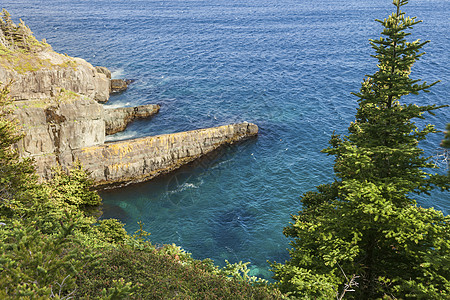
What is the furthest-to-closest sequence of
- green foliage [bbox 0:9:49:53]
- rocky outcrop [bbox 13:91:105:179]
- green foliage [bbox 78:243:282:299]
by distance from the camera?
1. green foliage [bbox 0:9:49:53]
2. rocky outcrop [bbox 13:91:105:179]
3. green foliage [bbox 78:243:282:299]

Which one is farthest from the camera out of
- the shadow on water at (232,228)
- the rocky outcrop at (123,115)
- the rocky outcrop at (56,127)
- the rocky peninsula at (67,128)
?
the rocky outcrop at (123,115)

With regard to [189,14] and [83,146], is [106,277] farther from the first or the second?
[189,14]

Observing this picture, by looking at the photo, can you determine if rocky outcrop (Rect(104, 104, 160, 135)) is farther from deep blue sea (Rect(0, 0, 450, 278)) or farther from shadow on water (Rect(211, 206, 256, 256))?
shadow on water (Rect(211, 206, 256, 256))

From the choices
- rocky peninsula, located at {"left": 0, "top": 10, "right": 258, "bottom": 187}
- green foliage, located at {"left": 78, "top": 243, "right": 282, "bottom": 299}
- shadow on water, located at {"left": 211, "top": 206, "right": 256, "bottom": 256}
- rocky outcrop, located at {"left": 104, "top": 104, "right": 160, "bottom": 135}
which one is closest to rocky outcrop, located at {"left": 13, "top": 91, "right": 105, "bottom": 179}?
rocky peninsula, located at {"left": 0, "top": 10, "right": 258, "bottom": 187}

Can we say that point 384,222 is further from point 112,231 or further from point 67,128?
point 67,128

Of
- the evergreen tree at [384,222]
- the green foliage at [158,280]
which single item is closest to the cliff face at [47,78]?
the green foliage at [158,280]

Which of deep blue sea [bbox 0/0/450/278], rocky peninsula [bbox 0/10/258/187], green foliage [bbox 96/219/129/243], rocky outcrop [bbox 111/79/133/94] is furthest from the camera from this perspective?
rocky outcrop [bbox 111/79/133/94]

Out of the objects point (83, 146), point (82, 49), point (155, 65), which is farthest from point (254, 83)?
point (82, 49)

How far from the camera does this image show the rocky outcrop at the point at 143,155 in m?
46.7

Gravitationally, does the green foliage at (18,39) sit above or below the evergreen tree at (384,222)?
above

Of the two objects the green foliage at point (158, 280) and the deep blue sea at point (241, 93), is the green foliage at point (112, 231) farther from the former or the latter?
the green foliage at point (158, 280)

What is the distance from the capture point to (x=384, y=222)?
16.9m

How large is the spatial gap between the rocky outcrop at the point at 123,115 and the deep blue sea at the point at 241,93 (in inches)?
84.8

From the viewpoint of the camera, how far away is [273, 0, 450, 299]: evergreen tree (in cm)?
1638
